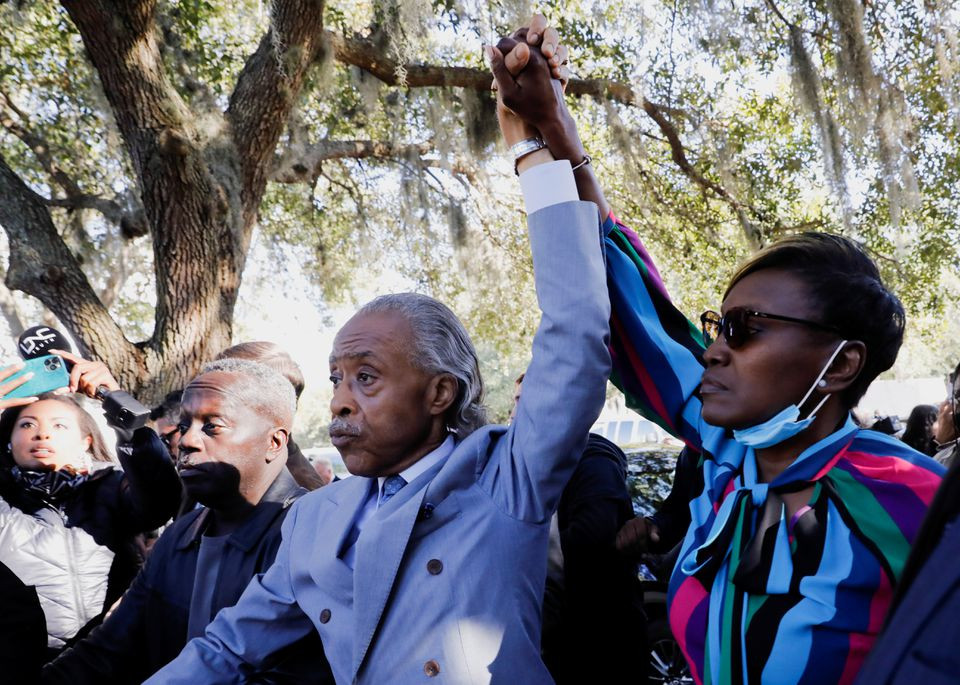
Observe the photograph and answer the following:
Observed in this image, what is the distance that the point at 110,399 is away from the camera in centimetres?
303

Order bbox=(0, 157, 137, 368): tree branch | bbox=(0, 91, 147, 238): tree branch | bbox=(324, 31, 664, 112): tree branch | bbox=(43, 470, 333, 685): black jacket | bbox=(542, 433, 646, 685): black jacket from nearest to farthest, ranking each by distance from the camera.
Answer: bbox=(43, 470, 333, 685): black jacket → bbox=(542, 433, 646, 685): black jacket → bbox=(0, 157, 137, 368): tree branch → bbox=(324, 31, 664, 112): tree branch → bbox=(0, 91, 147, 238): tree branch

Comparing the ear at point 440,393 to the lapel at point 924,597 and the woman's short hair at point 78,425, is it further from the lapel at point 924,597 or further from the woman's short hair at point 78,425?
the woman's short hair at point 78,425

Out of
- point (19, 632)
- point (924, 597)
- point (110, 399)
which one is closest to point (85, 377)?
point (110, 399)

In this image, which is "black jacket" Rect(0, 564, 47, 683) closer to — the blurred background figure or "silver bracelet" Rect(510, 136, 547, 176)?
"silver bracelet" Rect(510, 136, 547, 176)

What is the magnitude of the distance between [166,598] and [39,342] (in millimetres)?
1115

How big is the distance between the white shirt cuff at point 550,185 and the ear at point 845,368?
0.55 m

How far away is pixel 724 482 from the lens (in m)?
1.59

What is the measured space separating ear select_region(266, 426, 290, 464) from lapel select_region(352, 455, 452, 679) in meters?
1.09

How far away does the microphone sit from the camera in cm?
296

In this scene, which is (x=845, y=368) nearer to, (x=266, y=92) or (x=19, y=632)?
(x=19, y=632)

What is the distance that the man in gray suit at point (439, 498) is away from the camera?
1527mm

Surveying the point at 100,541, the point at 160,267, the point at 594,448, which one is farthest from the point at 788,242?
the point at 160,267

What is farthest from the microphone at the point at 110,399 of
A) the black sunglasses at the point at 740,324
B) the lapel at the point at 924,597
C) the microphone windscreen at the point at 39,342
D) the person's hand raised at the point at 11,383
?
the lapel at the point at 924,597

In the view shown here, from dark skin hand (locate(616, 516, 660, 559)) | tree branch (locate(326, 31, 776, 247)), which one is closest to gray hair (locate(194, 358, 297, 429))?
dark skin hand (locate(616, 516, 660, 559))
